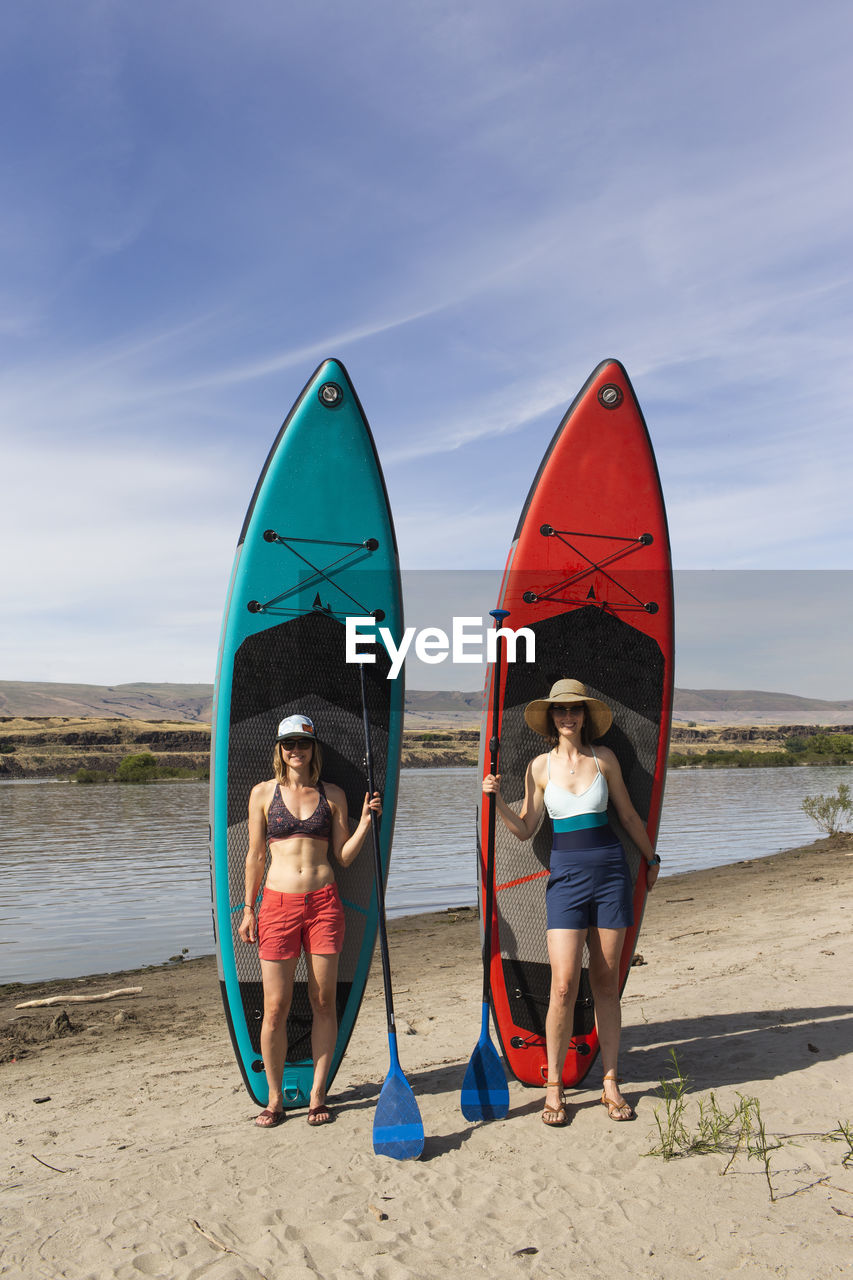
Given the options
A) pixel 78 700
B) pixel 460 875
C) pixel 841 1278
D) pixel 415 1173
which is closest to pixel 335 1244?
pixel 415 1173

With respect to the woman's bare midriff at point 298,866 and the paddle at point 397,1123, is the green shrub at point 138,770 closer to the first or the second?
the woman's bare midriff at point 298,866

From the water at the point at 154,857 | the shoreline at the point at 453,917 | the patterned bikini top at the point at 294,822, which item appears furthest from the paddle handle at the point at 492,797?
the water at the point at 154,857

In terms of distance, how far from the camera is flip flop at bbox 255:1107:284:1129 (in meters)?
3.97

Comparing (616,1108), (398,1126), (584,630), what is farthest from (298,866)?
(584,630)

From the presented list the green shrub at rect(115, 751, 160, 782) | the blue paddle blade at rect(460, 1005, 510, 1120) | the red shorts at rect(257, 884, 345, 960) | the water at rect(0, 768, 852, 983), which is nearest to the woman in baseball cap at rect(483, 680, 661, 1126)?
the blue paddle blade at rect(460, 1005, 510, 1120)

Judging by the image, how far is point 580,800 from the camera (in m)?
3.90

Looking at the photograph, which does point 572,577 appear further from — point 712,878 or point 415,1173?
point 712,878

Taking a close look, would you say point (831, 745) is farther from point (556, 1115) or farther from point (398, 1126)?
point (398, 1126)

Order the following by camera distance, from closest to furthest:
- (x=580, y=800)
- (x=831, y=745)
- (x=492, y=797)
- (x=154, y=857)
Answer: (x=580, y=800) → (x=492, y=797) → (x=154, y=857) → (x=831, y=745)

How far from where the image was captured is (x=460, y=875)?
13602mm

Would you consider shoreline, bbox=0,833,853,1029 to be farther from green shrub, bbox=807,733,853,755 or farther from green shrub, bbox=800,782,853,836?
green shrub, bbox=807,733,853,755

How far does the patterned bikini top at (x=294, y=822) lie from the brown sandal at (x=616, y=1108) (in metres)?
1.57

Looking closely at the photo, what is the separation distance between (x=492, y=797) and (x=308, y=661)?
1.31 m

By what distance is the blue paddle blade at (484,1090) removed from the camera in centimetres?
393
